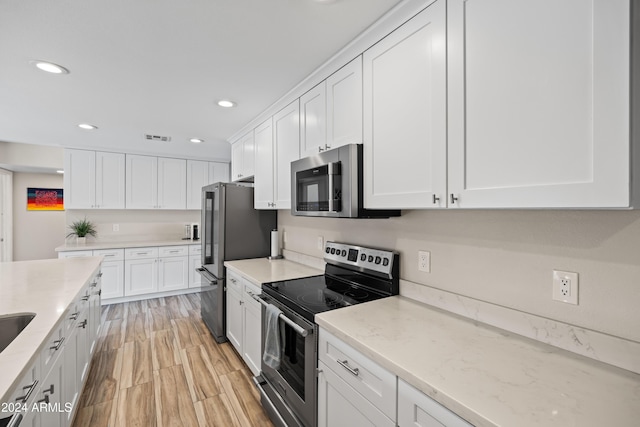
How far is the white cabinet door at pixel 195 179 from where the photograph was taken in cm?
518

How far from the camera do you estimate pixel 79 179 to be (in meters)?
4.35

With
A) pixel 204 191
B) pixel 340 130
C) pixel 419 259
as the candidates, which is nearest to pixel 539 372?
pixel 419 259

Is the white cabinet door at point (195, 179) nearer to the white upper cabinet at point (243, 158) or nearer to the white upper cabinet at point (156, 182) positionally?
the white upper cabinet at point (156, 182)

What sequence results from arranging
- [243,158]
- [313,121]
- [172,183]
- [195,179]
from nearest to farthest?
[313,121]
[243,158]
[172,183]
[195,179]

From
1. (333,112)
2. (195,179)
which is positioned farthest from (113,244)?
(333,112)

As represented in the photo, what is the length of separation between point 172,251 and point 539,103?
4923 mm

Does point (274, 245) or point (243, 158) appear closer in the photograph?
point (274, 245)

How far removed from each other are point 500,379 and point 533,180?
2.09ft

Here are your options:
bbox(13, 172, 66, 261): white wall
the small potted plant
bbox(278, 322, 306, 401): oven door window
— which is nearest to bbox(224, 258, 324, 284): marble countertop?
bbox(278, 322, 306, 401): oven door window

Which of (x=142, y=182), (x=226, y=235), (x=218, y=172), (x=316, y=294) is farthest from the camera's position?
(x=218, y=172)

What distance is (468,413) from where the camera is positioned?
0.77 m

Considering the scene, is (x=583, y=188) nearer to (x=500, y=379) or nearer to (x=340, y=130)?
(x=500, y=379)

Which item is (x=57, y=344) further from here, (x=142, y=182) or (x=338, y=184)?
(x=142, y=182)

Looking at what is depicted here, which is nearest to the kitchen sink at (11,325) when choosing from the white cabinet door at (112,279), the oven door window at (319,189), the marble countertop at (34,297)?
the marble countertop at (34,297)
